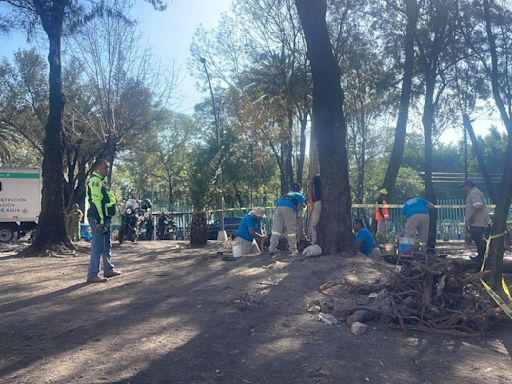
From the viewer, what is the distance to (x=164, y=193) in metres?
51.6

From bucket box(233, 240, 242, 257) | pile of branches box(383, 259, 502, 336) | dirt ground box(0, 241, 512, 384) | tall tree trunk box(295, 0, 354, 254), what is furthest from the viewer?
bucket box(233, 240, 242, 257)

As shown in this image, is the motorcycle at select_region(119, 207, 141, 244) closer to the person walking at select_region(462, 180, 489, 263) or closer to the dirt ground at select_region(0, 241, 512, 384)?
the dirt ground at select_region(0, 241, 512, 384)

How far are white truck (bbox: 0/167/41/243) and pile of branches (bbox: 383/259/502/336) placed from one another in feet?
62.1

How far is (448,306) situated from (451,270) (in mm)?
442

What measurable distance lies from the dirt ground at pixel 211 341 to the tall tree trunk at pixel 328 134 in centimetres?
166

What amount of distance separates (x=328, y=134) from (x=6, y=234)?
17.4m

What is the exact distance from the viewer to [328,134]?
929 cm

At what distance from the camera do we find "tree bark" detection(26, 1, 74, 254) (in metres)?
12.1

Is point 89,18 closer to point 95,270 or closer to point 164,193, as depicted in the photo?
point 95,270

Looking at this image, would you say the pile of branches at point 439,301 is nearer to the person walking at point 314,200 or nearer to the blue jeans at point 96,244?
the person walking at point 314,200

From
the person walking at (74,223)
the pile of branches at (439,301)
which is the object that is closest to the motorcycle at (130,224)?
the person walking at (74,223)

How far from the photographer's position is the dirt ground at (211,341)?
417cm

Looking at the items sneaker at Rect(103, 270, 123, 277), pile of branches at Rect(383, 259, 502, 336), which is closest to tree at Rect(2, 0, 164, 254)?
sneaker at Rect(103, 270, 123, 277)

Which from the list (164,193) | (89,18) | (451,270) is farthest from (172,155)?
(451,270)
